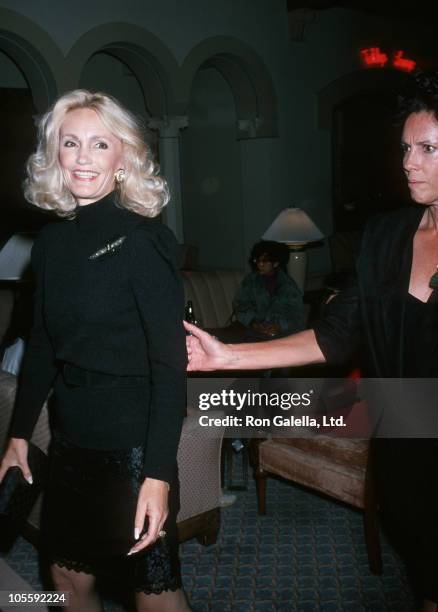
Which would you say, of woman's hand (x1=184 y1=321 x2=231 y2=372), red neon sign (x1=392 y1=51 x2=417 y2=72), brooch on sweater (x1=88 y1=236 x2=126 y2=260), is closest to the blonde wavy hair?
brooch on sweater (x1=88 y1=236 x2=126 y2=260)

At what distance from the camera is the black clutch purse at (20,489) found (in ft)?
5.84

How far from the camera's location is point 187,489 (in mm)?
3006

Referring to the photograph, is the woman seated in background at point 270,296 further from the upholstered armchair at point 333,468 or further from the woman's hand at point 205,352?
the woman's hand at point 205,352

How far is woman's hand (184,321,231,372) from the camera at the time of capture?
205 centimetres

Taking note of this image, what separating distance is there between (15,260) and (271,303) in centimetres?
216

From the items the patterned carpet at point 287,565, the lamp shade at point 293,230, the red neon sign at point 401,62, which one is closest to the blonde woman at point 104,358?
the patterned carpet at point 287,565

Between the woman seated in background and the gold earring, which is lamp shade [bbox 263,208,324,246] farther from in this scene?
the gold earring

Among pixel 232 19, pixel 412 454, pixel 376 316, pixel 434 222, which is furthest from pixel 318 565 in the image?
pixel 232 19

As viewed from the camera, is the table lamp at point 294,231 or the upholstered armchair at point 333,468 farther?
the table lamp at point 294,231

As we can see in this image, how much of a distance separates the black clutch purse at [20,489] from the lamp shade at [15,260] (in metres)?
2.33

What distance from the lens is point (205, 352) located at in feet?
6.88

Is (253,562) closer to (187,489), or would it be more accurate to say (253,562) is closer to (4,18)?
(187,489)

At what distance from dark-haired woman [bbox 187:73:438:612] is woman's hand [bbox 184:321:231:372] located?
15.4 inches

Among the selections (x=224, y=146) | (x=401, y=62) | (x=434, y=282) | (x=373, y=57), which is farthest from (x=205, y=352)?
(x=401, y=62)
